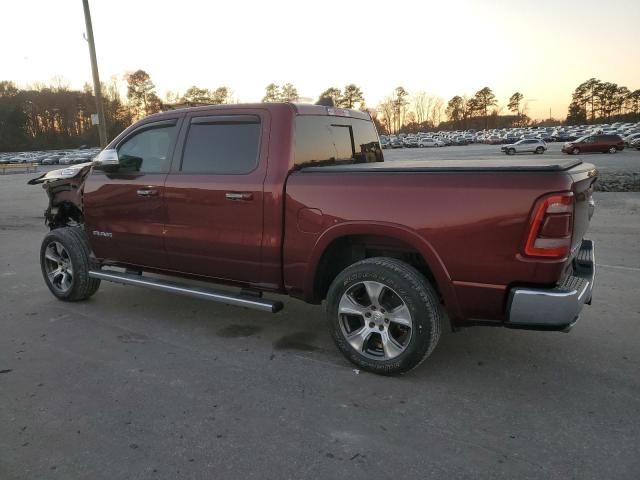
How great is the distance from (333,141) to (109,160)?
84.0 inches

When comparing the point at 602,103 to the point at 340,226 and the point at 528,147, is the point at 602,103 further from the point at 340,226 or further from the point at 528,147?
the point at 340,226

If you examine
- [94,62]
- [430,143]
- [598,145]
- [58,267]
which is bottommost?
[430,143]

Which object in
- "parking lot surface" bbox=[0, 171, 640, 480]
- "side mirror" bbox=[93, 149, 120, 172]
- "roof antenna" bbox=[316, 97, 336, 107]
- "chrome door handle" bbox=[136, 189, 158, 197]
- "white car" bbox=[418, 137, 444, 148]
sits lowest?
"white car" bbox=[418, 137, 444, 148]

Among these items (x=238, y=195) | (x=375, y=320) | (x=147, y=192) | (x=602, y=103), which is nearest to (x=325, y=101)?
(x=238, y=195)

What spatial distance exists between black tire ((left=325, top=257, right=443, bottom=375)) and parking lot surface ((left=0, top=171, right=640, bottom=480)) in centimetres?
14

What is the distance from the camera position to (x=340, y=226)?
3.61 m

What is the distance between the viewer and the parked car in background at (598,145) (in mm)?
40312

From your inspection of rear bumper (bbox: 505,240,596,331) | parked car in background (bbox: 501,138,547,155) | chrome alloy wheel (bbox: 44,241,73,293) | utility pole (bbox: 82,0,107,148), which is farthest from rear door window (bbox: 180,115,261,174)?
parked car in background (bbox: 501,138,547,155)

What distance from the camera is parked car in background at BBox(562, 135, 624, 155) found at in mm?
40312

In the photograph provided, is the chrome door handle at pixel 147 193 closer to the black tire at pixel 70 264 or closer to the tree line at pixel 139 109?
the black tire at pixel 70 264

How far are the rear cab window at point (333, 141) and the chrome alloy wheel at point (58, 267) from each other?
303 centimetres

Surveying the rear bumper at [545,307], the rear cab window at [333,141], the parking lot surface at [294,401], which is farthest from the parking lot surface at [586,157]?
the rear bumper at [545,307]

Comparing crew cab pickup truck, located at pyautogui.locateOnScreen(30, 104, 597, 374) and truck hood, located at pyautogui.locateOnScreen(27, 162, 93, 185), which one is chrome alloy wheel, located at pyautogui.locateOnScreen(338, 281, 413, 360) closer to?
crew cab pickup truck, located at pyautogui.locateOnScreen(30, 104, 597, 374)

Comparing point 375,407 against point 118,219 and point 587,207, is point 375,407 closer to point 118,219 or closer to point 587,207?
point 587,207
